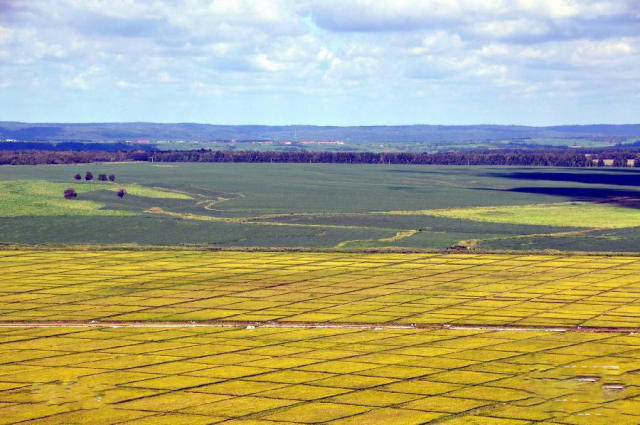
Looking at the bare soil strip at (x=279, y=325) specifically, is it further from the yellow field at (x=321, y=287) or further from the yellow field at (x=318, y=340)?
the yellow field at (x=321, y=287)

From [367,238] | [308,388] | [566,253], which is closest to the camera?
[308,388]

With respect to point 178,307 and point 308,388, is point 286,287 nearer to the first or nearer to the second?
point 178,307

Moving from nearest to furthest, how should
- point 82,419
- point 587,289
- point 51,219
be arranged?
point 82,419
point 587,289
point 51,219

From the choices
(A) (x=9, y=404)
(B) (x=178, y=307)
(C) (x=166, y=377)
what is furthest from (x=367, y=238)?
(A) (x=9, y=404)

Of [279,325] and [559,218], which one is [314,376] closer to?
[279,325]

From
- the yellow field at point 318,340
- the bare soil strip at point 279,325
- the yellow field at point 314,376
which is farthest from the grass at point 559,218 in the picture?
the yellow field at point 314,376

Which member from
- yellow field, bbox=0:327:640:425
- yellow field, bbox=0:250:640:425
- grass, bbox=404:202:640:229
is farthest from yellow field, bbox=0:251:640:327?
grass, bbox=404:202:640:229
